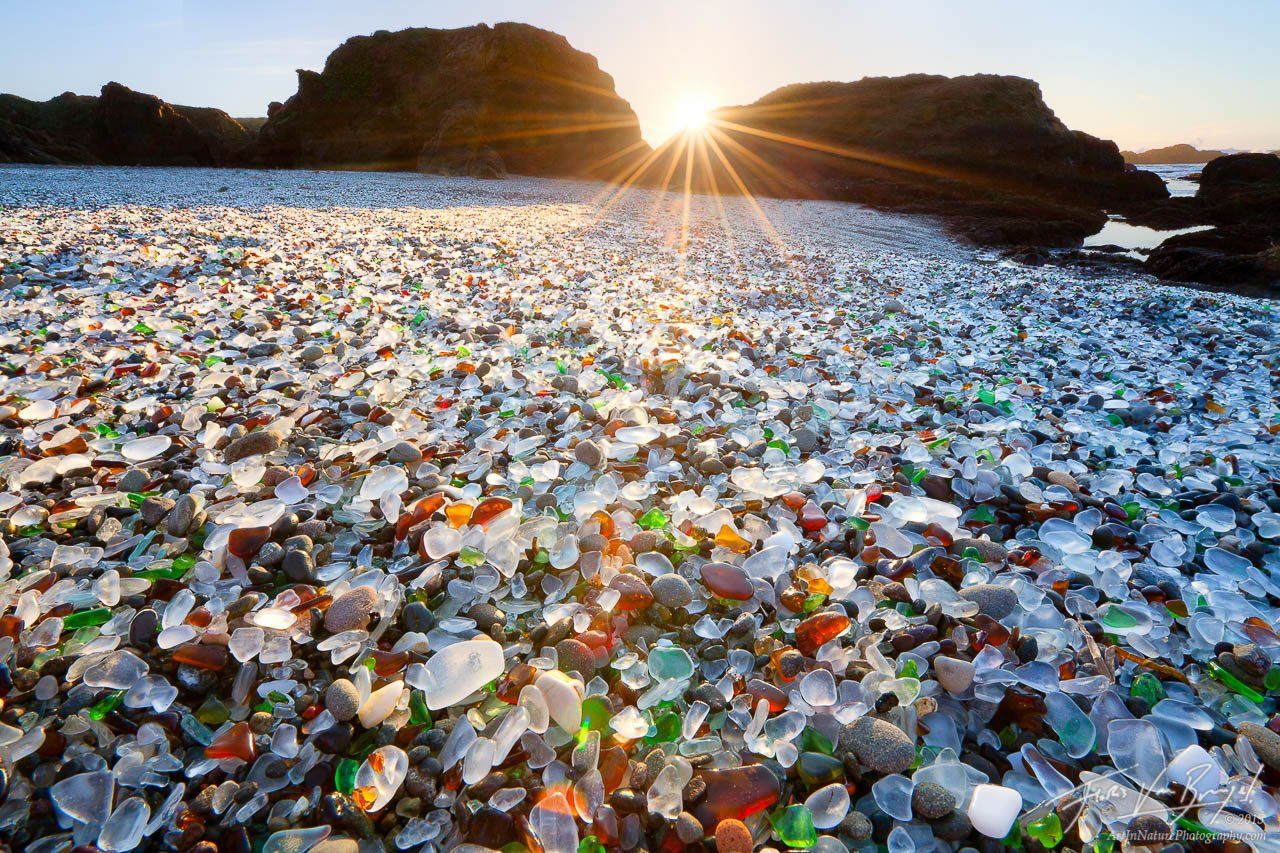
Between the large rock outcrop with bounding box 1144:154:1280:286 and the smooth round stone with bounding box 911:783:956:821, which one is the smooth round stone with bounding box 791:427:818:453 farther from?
the large rock outcrop with bounding box 1144:154:1280:286

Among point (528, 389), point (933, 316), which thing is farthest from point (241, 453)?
point (933, 316)

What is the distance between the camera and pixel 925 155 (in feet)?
97.1

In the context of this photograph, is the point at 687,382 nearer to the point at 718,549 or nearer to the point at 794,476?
the point at 794,476

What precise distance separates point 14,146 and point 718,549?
31145 mm

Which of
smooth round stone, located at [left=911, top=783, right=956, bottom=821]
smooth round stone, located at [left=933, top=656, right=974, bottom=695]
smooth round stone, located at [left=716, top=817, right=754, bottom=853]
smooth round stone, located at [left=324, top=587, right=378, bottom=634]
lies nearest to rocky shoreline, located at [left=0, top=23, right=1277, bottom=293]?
smooth round stone, located at [left=933, top=656, right=974, bottom=695]

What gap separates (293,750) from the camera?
1.24m

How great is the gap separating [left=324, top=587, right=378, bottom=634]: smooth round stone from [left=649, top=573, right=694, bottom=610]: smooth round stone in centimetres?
78

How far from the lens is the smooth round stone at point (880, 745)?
49.9 inches

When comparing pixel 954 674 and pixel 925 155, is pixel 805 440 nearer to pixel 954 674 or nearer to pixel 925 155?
pixel 954 674

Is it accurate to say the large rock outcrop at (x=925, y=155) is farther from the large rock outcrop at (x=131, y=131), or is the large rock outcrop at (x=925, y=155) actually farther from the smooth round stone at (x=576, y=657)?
the large rock outcrop at (x=131, y=131)

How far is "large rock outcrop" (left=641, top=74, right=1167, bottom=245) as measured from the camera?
72.0 ft

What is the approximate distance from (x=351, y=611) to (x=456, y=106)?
92.1 feet

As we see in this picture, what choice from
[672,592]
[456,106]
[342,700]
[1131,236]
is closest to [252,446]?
[342,700]

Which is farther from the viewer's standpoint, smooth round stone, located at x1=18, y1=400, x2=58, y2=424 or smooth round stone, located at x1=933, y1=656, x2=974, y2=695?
smooth round stone, located at x1=18, y1=400, x2=58, y2=424
